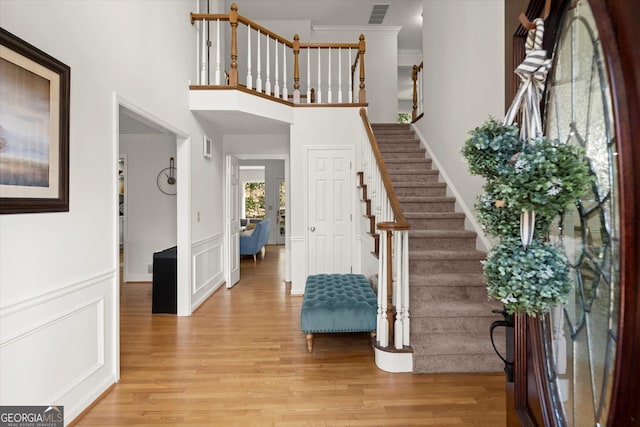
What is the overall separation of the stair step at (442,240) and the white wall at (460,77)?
0.32 m

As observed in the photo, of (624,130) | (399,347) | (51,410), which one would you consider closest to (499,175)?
(624,130)

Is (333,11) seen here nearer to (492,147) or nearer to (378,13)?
(378,13)

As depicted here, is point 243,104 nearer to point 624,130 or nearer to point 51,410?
point 51,410

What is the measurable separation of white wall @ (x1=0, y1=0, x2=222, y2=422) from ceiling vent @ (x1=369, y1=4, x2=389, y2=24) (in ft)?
14.6

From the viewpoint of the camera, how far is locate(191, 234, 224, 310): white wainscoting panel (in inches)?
164

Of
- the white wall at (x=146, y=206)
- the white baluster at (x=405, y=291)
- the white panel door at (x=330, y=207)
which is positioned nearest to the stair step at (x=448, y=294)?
the white baluster at (x=405, y=291)

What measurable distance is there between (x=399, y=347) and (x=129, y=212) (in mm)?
5008

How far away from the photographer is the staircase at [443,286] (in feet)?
8.48

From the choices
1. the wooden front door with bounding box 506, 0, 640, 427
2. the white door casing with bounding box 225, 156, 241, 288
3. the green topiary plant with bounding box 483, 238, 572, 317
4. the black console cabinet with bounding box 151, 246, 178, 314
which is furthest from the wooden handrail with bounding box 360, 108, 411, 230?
the white door casing with bounding box 225, 156, 241, 288

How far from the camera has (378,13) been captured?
21.0ft

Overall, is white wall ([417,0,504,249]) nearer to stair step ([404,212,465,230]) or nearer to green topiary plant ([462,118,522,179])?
stair step ([404,212,465,230])

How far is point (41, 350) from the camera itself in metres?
1.82

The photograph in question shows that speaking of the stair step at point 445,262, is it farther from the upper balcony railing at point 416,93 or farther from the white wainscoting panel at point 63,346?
the upper balcony railing at point 416,93

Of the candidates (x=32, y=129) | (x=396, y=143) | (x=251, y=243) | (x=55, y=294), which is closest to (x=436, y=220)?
(x=396, y=143)
